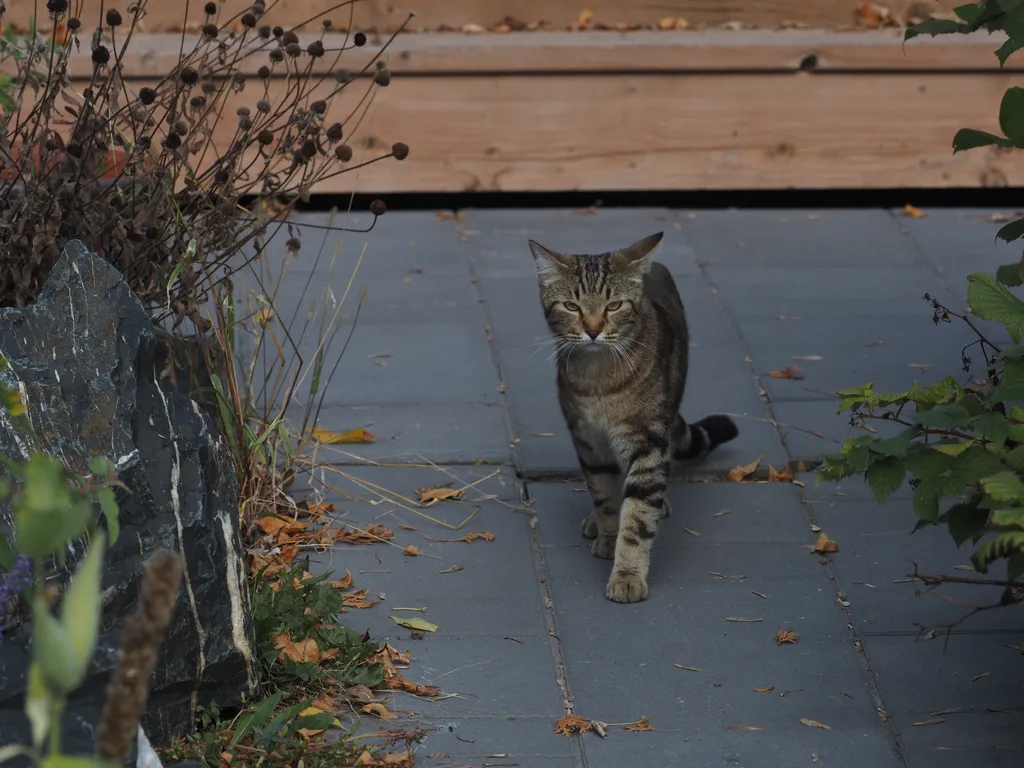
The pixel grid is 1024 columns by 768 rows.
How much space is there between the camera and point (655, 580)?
403 centimetres

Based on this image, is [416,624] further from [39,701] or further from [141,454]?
[39,701]

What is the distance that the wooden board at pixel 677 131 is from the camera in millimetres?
7336

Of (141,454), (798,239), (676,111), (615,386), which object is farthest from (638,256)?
(676,111)

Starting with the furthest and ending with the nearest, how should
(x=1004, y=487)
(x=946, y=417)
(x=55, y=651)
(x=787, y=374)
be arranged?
(x=787, y=374) < (x=946, y=417) < (x=1004, y=487) < (x=55, y=651)

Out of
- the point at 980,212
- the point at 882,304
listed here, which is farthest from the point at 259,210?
the point at 980,212

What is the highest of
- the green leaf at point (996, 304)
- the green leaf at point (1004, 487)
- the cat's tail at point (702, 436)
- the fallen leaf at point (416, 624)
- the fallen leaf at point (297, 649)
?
the green leaf at point (996, 304)

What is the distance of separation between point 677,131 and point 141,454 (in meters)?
4.96

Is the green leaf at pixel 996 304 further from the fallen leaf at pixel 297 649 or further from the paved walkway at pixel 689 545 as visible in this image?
the fallen leaf at pixel 297 649

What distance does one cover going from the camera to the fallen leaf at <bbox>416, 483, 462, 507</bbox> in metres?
4.46

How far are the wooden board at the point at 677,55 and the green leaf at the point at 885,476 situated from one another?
4.82 meters

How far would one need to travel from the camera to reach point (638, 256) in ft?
13.8

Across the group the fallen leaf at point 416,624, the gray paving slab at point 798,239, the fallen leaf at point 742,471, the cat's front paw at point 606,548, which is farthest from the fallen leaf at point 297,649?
the gray paving slab at point 798,239

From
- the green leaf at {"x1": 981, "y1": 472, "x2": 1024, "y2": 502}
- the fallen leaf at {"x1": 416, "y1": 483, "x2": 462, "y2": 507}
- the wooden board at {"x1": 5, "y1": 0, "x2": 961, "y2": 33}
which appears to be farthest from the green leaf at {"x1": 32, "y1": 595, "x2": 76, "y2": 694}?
the wooden board at {"x1": 5, "y1": 0, "x2": 961, "y2": 33}

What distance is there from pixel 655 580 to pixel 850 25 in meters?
5.02
